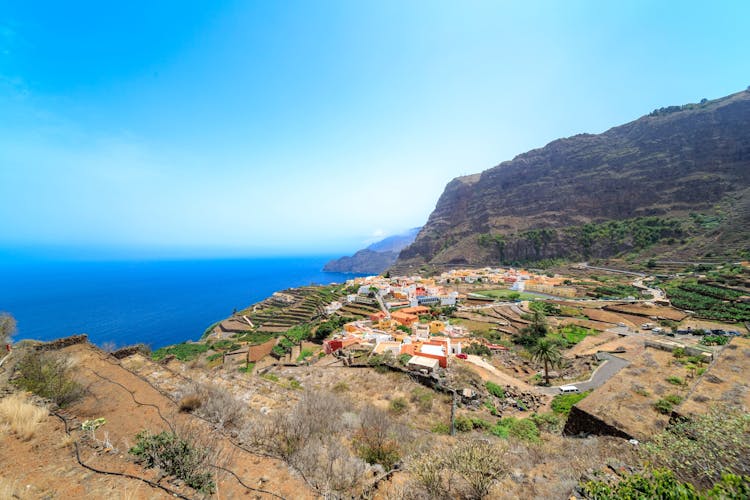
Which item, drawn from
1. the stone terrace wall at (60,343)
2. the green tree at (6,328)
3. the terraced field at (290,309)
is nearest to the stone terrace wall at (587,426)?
the stone terrace wall at (60,343)

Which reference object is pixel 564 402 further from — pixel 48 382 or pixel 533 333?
pixel 48 382

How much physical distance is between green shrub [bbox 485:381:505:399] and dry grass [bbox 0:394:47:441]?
12261mm

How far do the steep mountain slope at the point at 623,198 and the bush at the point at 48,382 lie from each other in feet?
216

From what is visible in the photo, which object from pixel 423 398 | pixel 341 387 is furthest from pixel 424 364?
pixel 341 387

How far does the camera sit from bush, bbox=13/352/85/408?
5.29 m

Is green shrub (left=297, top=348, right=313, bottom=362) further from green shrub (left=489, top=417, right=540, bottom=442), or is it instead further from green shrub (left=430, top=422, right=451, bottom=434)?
green shrub (left=489, top=417, right=540, bottom=442)

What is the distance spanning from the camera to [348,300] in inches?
1650

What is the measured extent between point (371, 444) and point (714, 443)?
5040mm

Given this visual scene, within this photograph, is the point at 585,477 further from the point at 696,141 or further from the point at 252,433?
the point at 696,141

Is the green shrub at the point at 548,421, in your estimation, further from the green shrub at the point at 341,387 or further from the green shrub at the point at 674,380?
the green shrub at the point at 341,387

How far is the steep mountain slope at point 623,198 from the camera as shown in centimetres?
5219

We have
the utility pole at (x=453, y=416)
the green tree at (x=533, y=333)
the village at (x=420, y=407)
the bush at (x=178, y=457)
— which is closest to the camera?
the bush at (x=178, y=457)

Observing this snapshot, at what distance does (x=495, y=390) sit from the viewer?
1071 centimetres

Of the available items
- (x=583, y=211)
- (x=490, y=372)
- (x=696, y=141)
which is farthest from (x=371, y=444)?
(x=696, y=141)
